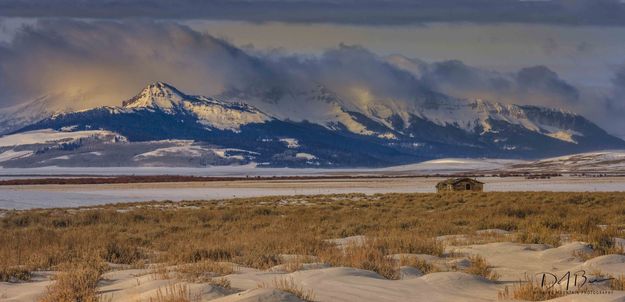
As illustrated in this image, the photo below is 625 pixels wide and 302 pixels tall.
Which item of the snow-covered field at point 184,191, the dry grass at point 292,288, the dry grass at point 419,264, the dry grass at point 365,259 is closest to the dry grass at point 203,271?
the dry grass at point 292,288

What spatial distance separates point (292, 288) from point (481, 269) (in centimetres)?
470

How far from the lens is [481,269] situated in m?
15.8

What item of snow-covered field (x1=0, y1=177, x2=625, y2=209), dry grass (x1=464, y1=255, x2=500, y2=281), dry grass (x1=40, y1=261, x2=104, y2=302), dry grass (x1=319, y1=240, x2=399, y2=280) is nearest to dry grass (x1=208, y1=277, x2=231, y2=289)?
dry grass (x1=40, y1=261, x2=104, y2=302)

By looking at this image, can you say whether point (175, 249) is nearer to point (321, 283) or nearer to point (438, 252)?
point (438, 252)

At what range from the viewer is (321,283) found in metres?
13.5

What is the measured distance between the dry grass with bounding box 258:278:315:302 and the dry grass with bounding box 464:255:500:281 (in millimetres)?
3625

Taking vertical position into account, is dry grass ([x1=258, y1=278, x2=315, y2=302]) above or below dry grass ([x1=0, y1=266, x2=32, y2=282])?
below

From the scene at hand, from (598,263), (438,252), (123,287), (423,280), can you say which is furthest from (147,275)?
(598,263)

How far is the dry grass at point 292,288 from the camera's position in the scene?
1195 cm

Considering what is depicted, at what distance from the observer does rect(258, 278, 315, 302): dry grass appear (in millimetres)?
11953

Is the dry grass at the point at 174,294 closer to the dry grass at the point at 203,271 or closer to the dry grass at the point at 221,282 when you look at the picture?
the dry grass at the point at 221,282

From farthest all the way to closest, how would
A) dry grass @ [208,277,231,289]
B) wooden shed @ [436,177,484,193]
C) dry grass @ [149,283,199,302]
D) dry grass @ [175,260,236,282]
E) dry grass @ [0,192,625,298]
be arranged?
wooden shed @ [436,177,484,193]
dry grass @ [0,192,625,298]
dry grass @ [175,260,236,282]
dry grass @ [208,277,231,289]
dry grass @ [149,283,199,302]

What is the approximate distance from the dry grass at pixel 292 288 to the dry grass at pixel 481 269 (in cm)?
362

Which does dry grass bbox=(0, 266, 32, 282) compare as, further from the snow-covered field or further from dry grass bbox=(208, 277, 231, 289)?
the snow-covered field
